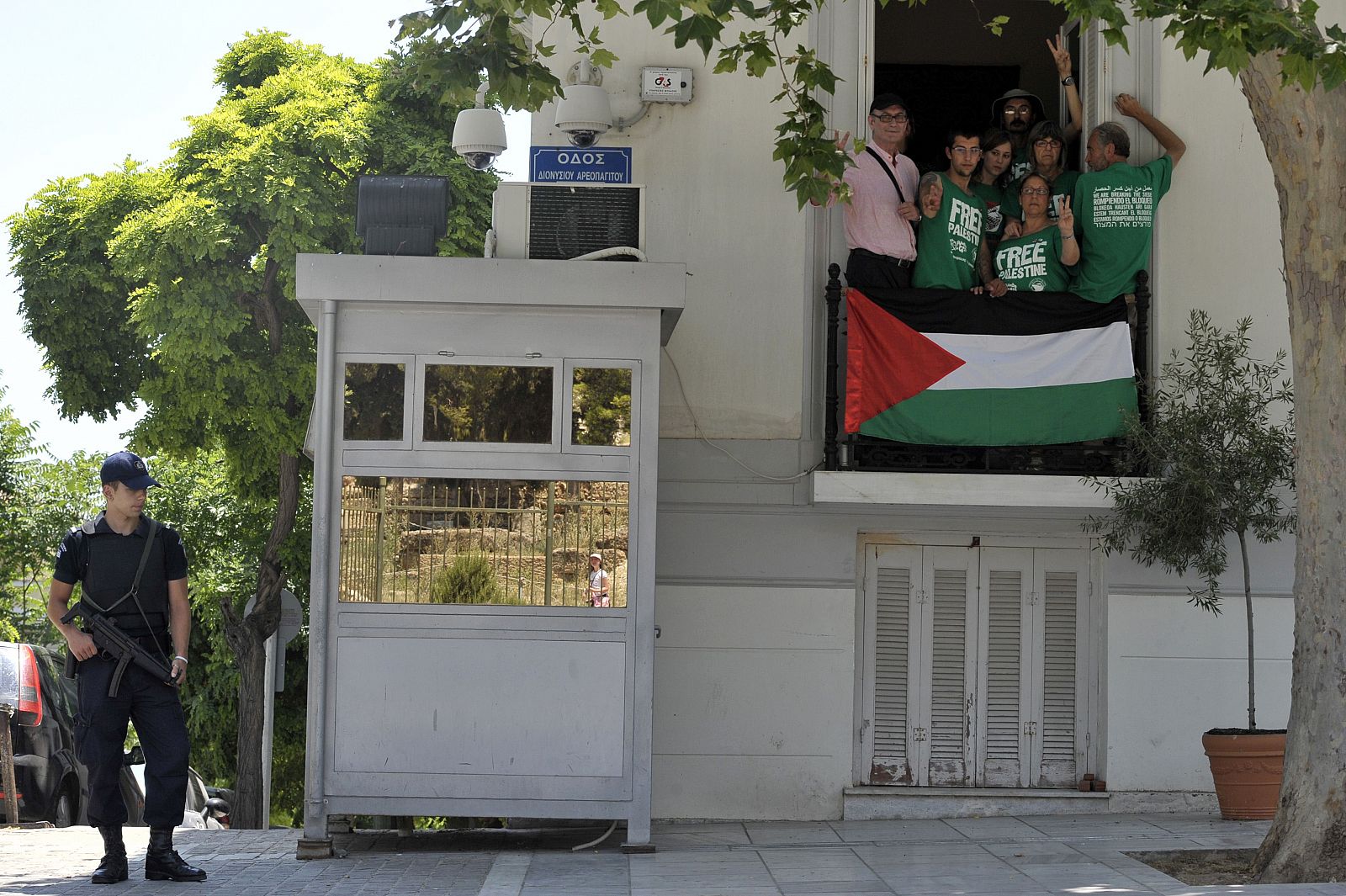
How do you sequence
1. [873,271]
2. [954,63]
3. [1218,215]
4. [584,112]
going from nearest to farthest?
1. [584,112]
2. [873,271]
3. [1218,215]
4. [954,63]

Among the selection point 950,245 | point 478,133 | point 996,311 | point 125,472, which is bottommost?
point 125,472

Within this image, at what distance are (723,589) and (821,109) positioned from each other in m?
3.36

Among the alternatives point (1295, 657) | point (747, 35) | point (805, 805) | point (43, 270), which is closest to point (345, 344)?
point (747, 35)

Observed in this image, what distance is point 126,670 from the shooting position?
7.09 m

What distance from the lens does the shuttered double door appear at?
1027 centimetres

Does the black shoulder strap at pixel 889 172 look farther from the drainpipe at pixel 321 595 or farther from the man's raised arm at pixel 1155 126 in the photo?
the drainpipe at pixel 321 595

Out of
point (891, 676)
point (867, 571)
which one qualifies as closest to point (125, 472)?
point (867, 571)

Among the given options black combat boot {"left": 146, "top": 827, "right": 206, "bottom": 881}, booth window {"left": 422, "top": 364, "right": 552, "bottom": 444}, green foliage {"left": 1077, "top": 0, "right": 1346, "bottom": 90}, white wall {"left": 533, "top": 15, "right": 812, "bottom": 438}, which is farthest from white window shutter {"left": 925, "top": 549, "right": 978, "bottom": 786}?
black combat boot {"left": 146, "top": 827, "right": 206, "bottom": 881}

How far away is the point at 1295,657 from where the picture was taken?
741 centimetres

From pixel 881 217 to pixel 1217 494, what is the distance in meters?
2.98

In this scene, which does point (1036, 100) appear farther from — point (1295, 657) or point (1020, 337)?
point (1295, 657)

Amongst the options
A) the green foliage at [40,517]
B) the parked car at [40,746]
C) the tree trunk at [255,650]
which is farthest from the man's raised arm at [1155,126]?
the green foliage at [40,517]

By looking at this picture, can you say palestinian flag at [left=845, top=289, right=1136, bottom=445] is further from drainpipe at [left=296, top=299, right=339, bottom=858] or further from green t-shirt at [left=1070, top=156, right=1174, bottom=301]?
drainpipe at [left=296, top=299, right=339, bottom=858]

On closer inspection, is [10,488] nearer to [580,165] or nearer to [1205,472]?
[580,165]
